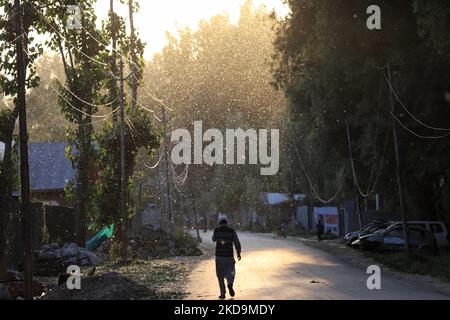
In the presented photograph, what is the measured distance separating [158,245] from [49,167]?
14650mm

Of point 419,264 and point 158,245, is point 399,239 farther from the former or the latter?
point 158,245

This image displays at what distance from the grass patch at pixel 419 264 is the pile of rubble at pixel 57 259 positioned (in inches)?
473

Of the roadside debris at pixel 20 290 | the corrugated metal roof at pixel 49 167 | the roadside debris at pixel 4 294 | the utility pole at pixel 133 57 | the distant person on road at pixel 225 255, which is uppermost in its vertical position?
the utility pole at pixel 133 57

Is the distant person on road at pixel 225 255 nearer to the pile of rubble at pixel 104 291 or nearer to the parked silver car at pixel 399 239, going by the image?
the pile of rubble at pixel 104 291

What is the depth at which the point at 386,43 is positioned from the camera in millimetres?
31203

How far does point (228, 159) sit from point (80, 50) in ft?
152

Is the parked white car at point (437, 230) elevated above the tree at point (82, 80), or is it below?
below

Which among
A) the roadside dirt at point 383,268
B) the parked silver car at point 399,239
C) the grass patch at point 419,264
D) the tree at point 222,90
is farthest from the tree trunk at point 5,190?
the tree at point 222,90

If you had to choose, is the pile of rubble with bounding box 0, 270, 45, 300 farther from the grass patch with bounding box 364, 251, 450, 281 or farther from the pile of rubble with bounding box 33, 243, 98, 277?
the grass patch with bounding box 364, 251, 450, 281

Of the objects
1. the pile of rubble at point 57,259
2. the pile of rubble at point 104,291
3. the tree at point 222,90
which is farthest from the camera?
the tree at point 222,90

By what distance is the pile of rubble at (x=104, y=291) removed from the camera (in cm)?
1861

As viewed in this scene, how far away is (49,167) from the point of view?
56.6m

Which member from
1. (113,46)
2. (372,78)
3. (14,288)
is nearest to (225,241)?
(14,288)
